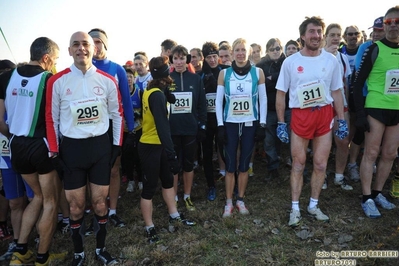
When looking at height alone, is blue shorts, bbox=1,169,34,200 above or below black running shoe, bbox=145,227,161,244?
above

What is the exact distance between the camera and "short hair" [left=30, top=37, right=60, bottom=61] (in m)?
3.29

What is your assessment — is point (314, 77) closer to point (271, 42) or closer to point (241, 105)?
point (241, 105)

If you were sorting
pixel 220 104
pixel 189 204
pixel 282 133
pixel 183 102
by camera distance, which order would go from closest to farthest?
1. pixel 282 133
2. pixel 220 104
3. pixel 183 102
4. pixel 189 204

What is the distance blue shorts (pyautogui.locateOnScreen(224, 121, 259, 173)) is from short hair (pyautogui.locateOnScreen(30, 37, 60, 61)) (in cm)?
247

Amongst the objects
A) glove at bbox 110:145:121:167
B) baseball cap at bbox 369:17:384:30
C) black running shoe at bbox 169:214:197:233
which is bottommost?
black running shoe at bbox 169:214:197:233

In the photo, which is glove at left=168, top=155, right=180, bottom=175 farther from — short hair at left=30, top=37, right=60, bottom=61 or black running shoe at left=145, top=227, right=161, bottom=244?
short hair at left=30, top=37, right=60, bottom=61

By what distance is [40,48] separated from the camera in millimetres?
3297

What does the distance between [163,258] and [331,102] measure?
2.92m

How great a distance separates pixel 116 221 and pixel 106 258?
3.30 feet

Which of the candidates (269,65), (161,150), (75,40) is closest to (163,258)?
(161,150)

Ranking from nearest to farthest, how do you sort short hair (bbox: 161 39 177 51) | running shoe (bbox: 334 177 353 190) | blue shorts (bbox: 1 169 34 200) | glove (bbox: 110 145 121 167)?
glove (bbox: 110 145 121 167) → blue shorts (bbox: 1 169 34 200) → running shoe (bbox: 334 177 353 190) → short hair (bbox: 161 39 177 51)

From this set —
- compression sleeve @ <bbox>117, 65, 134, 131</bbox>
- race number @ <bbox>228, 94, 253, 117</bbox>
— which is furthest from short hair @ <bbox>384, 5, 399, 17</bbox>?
compression sleeve @ <bbox>117, 65, 134, 131</bbox>

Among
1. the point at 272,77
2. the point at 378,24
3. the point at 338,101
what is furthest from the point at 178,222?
the point at 378,24

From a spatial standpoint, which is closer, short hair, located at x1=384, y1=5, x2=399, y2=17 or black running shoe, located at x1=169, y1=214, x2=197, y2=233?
short hair, located at x1=384, y1=5, x2=399, y2=17
